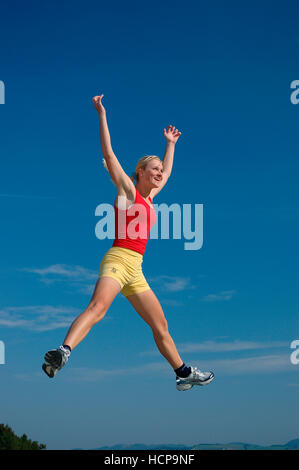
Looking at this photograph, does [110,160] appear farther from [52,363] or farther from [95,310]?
[52,363]

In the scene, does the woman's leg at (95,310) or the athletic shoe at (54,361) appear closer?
the athletic shoe at (54,361)

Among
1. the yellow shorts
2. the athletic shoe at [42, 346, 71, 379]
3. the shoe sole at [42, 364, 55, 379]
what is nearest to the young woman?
the yellow shorts

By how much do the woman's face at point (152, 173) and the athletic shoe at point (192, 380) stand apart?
123 inches

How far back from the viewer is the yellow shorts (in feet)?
26.9

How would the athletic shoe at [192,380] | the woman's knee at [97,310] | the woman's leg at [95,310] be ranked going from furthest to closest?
1. the athletic shoe at [192,380]
2. the woman's knee at [97,310]
3. the woman's leg at [95,310]

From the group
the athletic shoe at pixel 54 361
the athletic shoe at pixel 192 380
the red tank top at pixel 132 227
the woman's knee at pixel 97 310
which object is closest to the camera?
the athletic shoe at pixel 54 361

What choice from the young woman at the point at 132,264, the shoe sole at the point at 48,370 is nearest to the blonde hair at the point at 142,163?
the young woman at the point at 132,264

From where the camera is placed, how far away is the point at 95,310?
775 centimetres

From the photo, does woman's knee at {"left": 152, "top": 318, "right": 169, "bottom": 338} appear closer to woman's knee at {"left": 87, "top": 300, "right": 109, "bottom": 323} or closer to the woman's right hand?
woman's knee at {"left": 87, "top": 300, "right": 109, "bottom": 323}

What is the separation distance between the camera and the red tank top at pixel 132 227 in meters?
8.53

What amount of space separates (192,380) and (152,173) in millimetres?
3458

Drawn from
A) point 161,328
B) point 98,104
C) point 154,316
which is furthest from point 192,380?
point 98,104

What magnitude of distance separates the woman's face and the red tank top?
1.56 feet

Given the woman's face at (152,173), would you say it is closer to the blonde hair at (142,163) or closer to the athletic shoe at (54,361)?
the blonde hair at (142,163)
